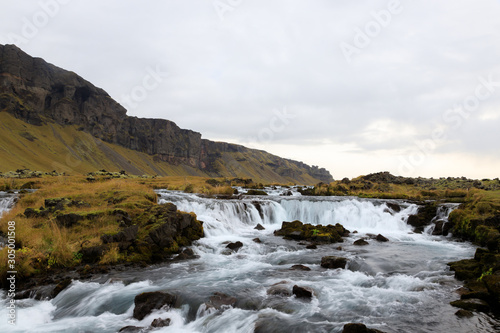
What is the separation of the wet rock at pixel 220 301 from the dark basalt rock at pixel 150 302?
4.18 feet

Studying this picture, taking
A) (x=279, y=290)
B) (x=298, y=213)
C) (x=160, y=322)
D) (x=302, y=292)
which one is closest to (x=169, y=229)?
(x=279, y=290)

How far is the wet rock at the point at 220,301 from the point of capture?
9.65 metres

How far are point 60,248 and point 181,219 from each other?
704cm

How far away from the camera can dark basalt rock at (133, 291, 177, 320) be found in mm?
9047

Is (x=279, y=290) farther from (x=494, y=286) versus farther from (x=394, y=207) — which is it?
(x=394, y=207)

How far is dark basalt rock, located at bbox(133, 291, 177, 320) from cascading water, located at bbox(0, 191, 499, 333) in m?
0.25

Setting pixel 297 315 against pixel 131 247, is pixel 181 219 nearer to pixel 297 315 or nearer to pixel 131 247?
pixel 131 247

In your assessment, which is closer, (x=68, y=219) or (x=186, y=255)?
(x=68, y=219)

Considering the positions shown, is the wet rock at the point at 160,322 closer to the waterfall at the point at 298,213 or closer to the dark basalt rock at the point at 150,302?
the dark basalt rock at the point at 150,302

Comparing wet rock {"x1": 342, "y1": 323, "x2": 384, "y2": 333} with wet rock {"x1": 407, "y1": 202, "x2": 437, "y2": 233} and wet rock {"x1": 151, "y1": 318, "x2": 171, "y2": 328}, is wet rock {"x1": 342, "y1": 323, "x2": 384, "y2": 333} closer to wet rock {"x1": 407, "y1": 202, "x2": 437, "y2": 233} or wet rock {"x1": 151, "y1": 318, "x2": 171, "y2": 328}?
wet rock {"x1": 151, "y1": 318, "x2": 171, "y2": 328}

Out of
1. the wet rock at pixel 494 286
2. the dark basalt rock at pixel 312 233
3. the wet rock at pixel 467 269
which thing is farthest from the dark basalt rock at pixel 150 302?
the dark basalt rock at pixel 312 233

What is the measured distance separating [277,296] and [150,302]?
441 centimetres

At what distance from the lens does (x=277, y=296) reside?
1040 cm

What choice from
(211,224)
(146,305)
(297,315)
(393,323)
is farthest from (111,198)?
(393,323)
